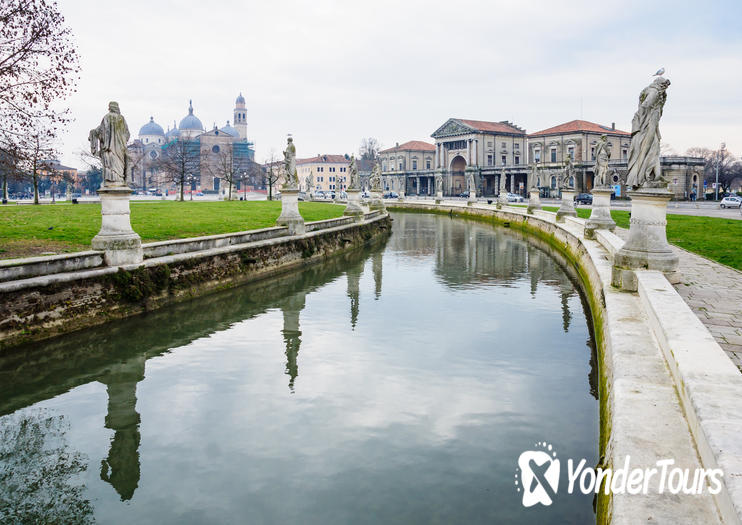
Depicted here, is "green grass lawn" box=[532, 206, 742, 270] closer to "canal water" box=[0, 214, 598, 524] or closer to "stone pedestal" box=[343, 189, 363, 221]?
"canal water" box=[0, 214, 598, 524]

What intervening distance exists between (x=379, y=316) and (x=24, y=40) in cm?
1017

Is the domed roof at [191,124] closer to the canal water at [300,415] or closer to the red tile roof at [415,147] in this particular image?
the red tile roof at [415,147]

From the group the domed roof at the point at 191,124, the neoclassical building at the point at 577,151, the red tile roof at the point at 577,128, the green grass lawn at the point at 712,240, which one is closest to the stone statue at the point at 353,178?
the green grass lawn at the point at 712,240

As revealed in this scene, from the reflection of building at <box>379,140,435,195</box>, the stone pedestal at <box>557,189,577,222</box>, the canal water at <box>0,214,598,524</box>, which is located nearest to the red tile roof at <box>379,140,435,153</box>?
the reflection of building at <box>379,140,435,195</box>

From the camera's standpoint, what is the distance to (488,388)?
23.8 ft

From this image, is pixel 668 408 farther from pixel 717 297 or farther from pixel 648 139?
pixel 648 139

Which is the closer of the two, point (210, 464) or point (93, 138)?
point (210, 464)

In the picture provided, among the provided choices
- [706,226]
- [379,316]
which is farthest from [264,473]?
[706,226]

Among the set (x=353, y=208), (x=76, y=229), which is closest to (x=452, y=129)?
(x=353, y=208)

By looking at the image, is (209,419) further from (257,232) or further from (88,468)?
(257,232)

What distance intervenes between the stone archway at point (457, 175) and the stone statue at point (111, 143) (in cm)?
8190

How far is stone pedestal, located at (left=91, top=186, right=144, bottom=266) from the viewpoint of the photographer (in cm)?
1080

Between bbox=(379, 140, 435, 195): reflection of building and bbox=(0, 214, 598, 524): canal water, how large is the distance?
88.0 meters

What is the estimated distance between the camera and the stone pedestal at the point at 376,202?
37844 millimetres
